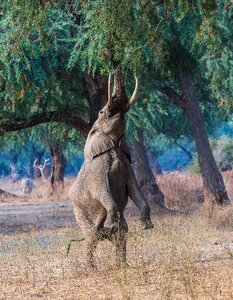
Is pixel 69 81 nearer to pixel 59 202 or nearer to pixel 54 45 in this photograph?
pixel 54 45

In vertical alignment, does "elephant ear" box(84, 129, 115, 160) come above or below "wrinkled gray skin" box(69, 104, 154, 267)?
above

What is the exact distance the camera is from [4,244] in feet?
51.7

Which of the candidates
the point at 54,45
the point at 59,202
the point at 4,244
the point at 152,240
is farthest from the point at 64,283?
the point at 59,202

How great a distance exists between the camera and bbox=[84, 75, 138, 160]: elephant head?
39.3 feet

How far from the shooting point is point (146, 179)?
27.7 m

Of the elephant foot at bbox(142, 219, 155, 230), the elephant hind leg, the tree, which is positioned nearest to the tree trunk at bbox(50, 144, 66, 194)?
the tree

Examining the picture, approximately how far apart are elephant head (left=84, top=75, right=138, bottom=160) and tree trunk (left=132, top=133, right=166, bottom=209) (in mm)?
14322

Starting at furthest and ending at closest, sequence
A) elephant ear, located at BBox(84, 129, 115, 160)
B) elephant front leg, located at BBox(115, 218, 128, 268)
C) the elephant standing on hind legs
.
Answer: elephant ear, located at BBox(84, 129, 115, 160), the elephant standing on hind legs, elephant front leg, located at BBox(115, 218, 128, 268)

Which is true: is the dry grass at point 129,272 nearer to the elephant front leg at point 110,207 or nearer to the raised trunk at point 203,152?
the elephant front leg at point 110,207

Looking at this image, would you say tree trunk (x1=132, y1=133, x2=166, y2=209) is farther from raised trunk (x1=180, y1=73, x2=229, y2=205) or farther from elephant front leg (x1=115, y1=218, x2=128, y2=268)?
elephant front leg (x1=115, y1=218, x2=128, y2=268)

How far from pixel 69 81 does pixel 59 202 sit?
1514cm

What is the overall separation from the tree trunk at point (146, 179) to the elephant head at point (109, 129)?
14.3 m

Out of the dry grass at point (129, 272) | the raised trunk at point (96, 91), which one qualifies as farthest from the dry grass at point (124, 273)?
the raised trunk at point (96, 91)

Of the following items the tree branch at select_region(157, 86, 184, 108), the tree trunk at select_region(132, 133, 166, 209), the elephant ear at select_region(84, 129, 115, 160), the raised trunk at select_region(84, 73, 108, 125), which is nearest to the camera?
the elephant ear at select_region(84, 129, 115, 160)
